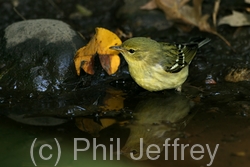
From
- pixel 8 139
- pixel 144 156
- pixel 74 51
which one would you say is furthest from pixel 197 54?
pixel 8 139

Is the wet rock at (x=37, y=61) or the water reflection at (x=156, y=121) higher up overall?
the wet rock at (x=37, y=61)

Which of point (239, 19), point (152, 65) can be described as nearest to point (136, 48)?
point (152, 65)

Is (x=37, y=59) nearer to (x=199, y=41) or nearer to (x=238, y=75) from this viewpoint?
(x=199, y=41)

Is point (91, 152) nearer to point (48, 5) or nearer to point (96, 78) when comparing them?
point (96, 78)

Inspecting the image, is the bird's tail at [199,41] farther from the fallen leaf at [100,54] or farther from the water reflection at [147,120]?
the fallen leaf at [100,54]

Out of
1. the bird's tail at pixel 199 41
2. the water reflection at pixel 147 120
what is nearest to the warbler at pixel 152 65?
the water reflection at pixel 147 120

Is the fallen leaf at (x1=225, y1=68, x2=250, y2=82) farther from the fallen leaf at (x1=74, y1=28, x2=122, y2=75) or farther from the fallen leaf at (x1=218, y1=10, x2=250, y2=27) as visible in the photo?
the fallen leaf at (x1=74, y1=28, x2=122, y2=75)

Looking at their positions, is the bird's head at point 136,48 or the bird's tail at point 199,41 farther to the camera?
the bird's tail at point 199,41
